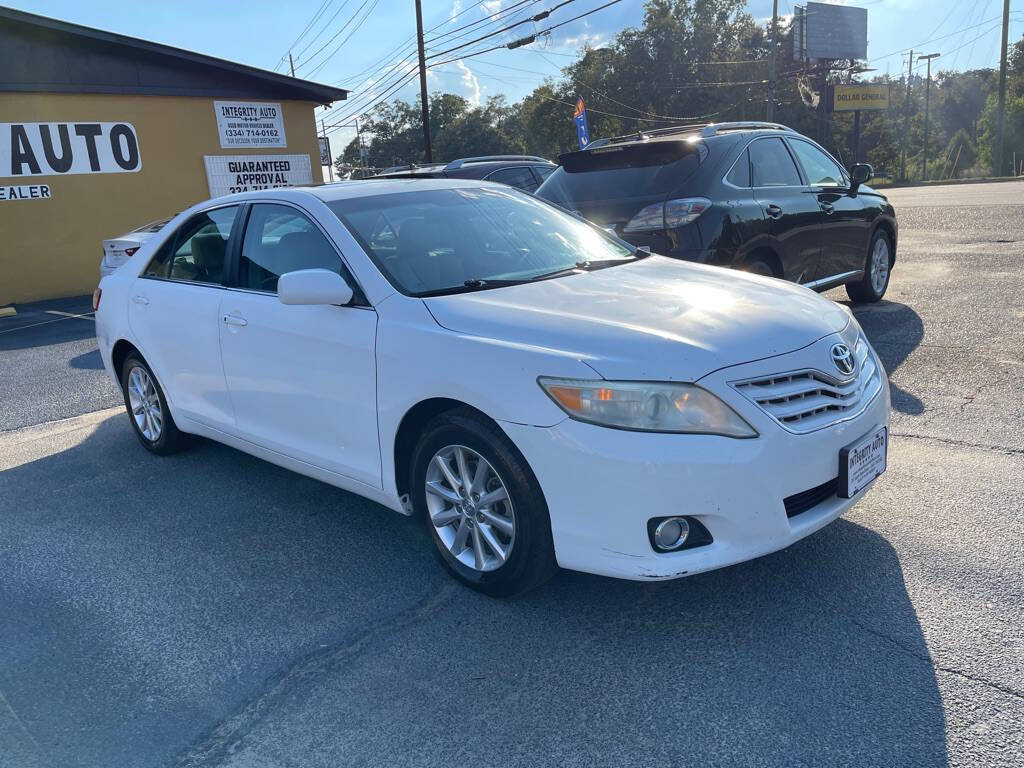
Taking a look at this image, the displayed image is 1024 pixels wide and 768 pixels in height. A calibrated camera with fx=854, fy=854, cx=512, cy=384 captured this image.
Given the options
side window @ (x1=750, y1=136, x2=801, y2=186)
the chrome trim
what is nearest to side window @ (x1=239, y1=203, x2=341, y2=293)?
side window @ (x1=750, y1=136, x2=801, y2=186)

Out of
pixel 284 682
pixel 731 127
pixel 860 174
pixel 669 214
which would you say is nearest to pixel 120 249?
pixel 669 214

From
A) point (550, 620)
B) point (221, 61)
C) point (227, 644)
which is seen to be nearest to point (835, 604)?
point (550, 620)

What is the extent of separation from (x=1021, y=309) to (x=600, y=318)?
6.28 meters

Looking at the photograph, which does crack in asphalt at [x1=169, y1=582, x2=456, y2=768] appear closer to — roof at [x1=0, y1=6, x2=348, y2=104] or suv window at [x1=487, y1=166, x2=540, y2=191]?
suv window at [x1=487, y1=166, x2=540, y2=191]

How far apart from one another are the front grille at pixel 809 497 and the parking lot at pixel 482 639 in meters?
0.39

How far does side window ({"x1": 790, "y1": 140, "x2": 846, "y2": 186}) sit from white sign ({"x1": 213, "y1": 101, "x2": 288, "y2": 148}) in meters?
13.0

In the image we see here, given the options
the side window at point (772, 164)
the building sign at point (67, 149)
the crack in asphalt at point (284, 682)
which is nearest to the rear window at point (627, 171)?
the side window at point (772, 164)

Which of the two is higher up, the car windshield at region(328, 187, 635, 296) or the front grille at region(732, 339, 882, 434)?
the car windshield at region(328, 187, 635, 296)

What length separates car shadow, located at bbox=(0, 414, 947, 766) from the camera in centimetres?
259

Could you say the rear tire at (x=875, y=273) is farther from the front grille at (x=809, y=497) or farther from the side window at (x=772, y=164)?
the front grille at (x=809, y=497)

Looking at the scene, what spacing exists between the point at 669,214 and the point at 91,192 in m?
13.2

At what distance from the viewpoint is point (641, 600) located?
337cm

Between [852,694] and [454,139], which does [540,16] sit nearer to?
[852,694]

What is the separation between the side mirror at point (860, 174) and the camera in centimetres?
765
